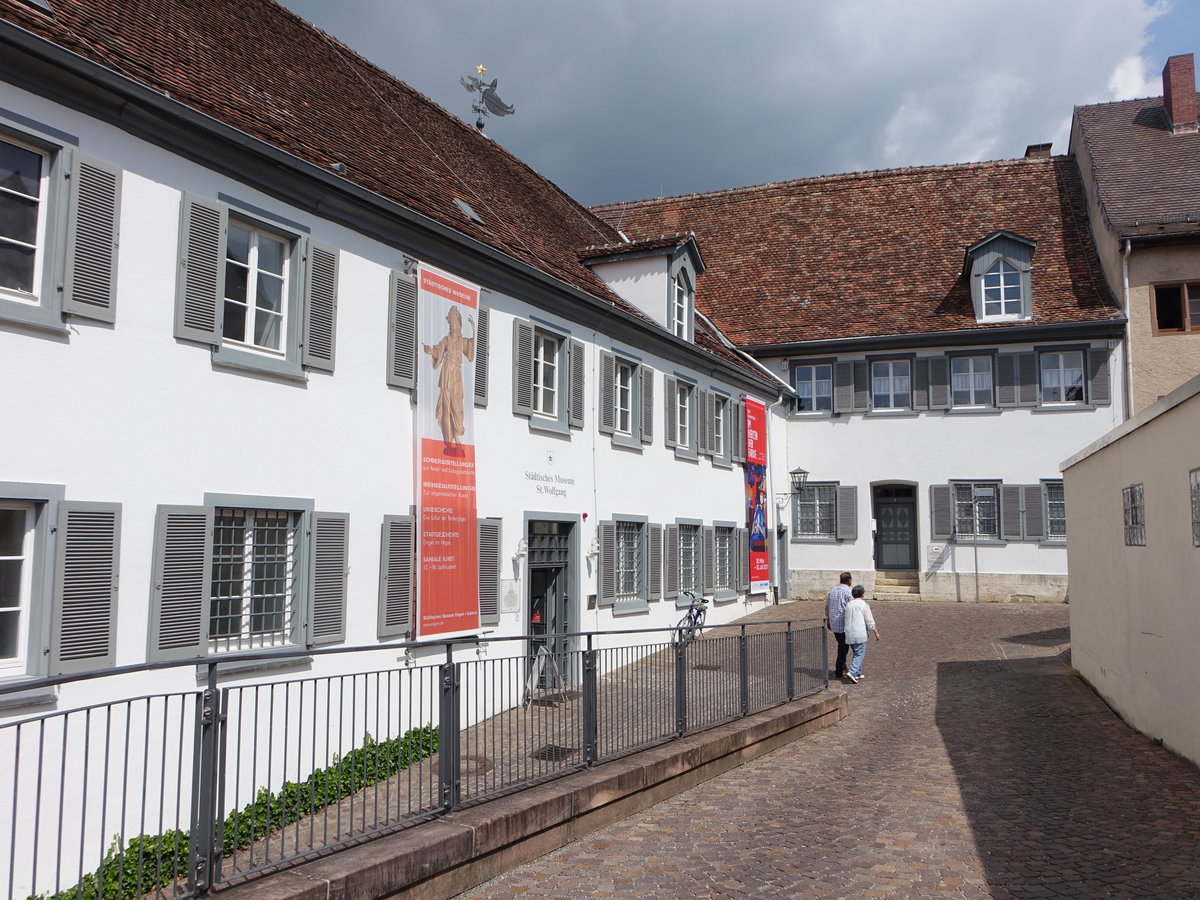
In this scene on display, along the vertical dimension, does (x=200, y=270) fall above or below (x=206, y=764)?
above

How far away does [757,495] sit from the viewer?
24062mm

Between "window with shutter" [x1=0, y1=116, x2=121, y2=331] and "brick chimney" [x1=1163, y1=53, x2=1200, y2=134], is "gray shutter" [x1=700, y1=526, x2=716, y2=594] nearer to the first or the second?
"window with shutter" [x1=0, y1=116, x2=121, y2=331]

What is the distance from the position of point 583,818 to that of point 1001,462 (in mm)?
20155

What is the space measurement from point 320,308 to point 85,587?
3714 mm

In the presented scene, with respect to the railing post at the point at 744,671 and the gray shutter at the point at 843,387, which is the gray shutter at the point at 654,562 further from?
the gray shutter at the point at 843,387

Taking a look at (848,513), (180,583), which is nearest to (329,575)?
(180,583)

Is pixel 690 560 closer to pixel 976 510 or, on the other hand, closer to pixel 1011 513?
pixel 976 510

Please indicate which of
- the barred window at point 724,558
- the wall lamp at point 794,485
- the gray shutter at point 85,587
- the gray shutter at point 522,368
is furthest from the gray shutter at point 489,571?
the wall lamp at point 794,485

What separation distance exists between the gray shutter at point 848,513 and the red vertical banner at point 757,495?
106 inches

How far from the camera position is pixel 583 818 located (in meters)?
7.80

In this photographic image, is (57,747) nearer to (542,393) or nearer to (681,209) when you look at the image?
(542,393)

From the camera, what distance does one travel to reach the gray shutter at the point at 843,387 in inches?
Result: 1041

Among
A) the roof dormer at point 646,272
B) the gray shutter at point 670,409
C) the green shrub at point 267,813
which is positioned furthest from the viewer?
the roof dormer at point 646,272

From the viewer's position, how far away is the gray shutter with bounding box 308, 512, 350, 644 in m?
A: 10.3
